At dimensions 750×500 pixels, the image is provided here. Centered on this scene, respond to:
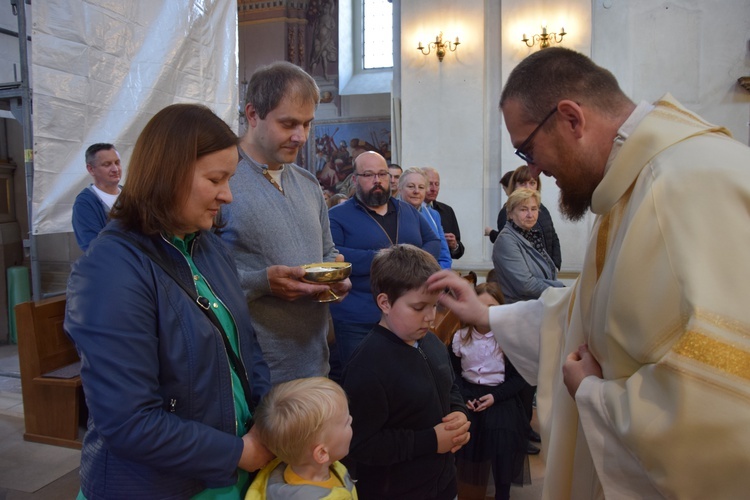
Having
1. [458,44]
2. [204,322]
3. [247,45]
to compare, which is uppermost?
[247,45]

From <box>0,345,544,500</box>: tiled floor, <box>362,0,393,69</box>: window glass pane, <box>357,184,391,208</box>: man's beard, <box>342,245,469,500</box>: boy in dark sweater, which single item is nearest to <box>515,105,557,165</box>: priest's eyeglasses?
<box>342,245,469,500</box>: boy in dark sweater

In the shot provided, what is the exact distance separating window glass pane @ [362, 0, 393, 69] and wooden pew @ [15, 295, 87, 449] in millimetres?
10749

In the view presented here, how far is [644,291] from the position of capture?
4.04 feet

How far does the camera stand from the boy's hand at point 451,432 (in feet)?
6.61

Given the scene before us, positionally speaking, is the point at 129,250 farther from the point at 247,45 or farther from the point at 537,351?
the point at 247,45

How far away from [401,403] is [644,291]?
1.03 meters

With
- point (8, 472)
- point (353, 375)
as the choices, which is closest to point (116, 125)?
point (8, 472)

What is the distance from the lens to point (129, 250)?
1.31m

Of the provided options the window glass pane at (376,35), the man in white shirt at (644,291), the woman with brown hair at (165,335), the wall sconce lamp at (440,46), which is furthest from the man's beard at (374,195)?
the window glass pane at (376,35)

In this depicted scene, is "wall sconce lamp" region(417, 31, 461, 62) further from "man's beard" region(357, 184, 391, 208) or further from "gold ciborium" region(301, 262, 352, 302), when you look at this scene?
"gold ciborium" region(301, 262, 352, 302)

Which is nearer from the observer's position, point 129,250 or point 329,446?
point 129,250

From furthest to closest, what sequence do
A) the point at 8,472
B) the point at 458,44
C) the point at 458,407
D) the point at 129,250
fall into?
1. the point at 458,44
2. the point at 8,472
3. the point at 458,407
4. the point at 129,250

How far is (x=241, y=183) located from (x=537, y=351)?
1.23m

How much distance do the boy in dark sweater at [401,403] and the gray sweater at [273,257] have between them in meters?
0.22
